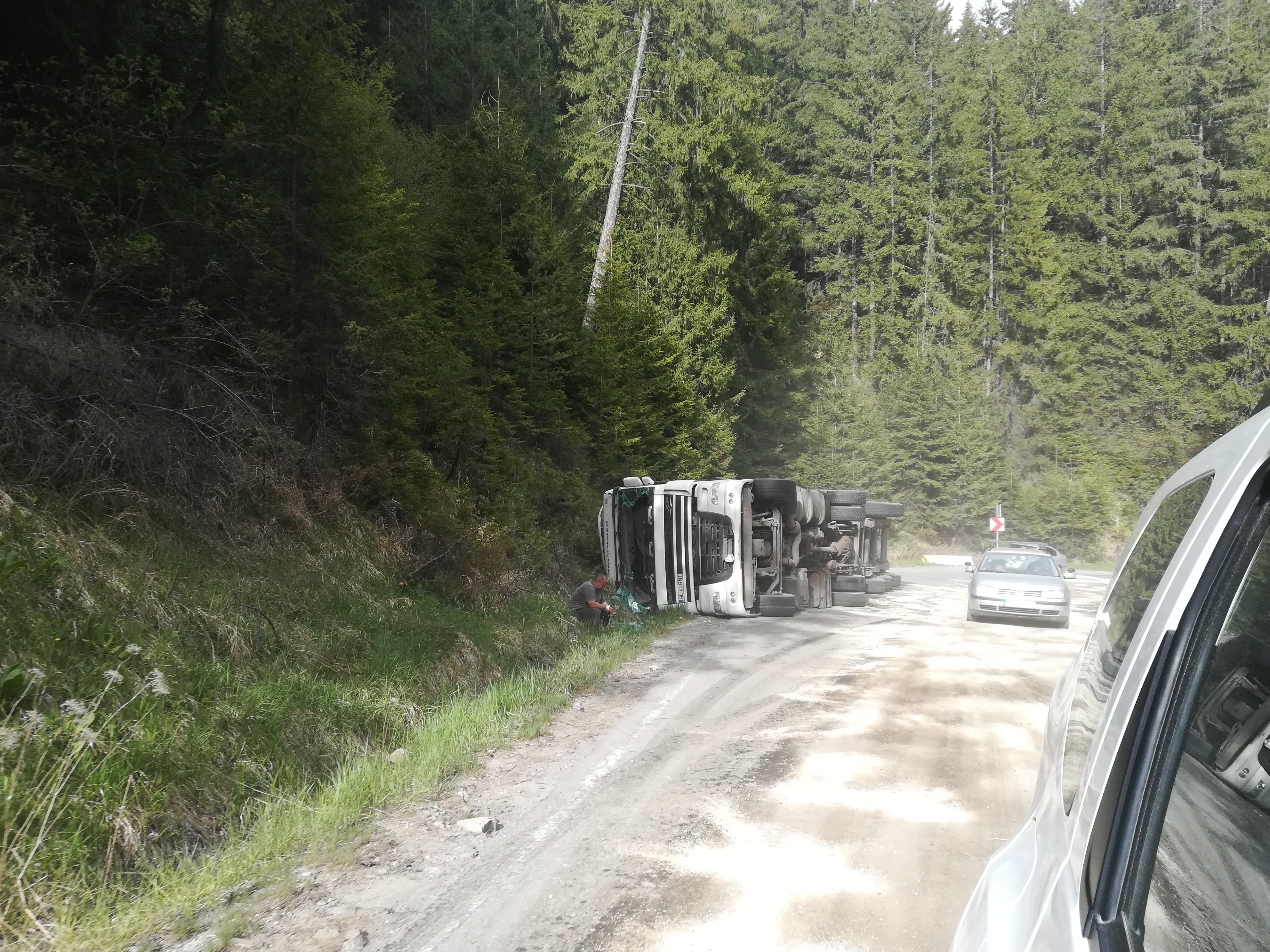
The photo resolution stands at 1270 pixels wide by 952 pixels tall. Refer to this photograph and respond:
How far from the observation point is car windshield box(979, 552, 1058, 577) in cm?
1725

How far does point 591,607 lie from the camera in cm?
1417

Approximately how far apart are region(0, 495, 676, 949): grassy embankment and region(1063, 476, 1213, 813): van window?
3987 mm

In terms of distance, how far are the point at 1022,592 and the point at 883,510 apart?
615 cm

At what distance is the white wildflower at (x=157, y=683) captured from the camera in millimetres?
5465

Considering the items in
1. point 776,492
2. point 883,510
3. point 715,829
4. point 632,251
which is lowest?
point 715,829

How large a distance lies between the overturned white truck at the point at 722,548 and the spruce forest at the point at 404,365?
2.12 m

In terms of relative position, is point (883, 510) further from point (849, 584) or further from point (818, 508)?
point (818, 508)

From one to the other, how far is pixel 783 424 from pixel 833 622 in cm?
2106

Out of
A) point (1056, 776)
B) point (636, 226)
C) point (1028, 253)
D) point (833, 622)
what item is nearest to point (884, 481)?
point (1028, 253)

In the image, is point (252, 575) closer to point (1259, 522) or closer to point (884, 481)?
point (1259, 522)

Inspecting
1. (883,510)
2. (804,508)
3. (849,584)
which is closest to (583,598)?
(804,508)

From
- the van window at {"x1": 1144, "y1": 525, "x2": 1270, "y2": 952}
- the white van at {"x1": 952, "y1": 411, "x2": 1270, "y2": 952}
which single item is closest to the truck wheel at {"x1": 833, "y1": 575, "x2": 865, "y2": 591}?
the white van at {"x1": 952, "y1": 411, "x2": 1270, "y2": 952}

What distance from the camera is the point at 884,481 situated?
4775 centimetres

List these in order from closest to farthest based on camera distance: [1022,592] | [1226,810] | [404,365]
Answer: [1226,810]
[404,365]
[1022,592]
